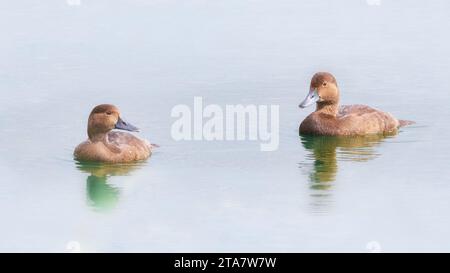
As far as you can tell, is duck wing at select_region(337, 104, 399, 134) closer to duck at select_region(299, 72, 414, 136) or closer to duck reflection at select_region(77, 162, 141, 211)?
duck at select_region(299, 72, 414, 136)

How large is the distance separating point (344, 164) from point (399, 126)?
2.56 meters

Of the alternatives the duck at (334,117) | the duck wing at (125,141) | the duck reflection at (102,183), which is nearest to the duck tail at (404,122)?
the duck at (334,117)

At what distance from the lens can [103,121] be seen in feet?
51.7

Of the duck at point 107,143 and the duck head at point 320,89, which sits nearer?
the duck at point 107,143

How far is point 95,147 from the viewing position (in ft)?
51.5

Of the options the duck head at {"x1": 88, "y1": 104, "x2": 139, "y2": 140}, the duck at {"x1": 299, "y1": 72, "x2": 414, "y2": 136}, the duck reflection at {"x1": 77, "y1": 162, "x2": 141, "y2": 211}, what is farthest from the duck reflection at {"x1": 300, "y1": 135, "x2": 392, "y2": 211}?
the duck head at {"x1": 88, "y1": 104, "x2": 139, "y2": 140}

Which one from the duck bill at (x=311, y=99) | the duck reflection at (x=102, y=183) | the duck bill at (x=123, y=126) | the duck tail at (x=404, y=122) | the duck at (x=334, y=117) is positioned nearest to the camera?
the duck reflection at (x=102, y=183)

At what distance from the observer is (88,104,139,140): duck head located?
51.5 ft

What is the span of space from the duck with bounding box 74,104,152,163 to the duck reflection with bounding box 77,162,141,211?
0.34ft

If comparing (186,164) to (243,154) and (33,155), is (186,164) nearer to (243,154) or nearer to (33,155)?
(243,154)

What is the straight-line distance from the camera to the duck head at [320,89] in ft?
58.4

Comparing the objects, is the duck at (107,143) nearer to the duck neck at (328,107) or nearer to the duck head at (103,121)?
the duck head at (103,121)

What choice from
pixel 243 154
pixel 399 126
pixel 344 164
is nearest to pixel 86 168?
pixel 243 154

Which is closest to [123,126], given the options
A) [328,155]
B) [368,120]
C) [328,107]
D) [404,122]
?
[328,155]
